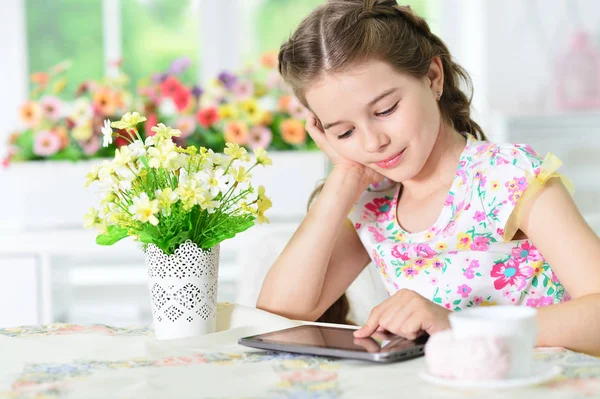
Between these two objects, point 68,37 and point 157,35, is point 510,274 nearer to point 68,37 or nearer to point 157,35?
point 157,35

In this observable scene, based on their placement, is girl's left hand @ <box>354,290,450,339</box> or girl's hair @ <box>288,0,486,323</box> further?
girl's hair @ <box>288,0,486,323</box>

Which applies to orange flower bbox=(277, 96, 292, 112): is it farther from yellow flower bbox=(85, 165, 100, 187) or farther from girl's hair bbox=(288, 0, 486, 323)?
yellow flower bbox=(85, 165, 100, 187)

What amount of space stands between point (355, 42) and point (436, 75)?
21 centimetres

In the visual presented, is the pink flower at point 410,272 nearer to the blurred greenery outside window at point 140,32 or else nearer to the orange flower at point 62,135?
the orange flower at point 62,135

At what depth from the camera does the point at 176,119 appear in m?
2.81

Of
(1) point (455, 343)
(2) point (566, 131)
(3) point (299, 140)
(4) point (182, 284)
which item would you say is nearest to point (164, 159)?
(4) point (182, 284)

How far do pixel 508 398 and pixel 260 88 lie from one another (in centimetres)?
212

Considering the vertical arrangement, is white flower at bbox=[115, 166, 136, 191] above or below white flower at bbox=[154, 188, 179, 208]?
above

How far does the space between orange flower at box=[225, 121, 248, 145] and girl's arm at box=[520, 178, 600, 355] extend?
57.2 inches

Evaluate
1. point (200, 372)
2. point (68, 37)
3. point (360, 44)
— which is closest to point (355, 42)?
point (360, 44)

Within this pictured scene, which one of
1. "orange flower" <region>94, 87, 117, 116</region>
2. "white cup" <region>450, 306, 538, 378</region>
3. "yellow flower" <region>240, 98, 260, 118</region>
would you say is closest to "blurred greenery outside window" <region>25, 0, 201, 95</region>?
"orange flower" <region>94, 87, 117, 116</region>

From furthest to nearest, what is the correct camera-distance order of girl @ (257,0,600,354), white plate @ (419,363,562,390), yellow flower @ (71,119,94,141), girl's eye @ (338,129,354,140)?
yellow flower @ (71,119,94,141)
girl's eye @ (338,129,354,140)
girl @ (257,0,600,354)
white plate @ (419,363,562,390)

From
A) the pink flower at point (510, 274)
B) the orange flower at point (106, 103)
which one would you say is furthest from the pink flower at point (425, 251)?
the orange flower at point (106, 103)

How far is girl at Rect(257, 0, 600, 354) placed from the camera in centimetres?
141
